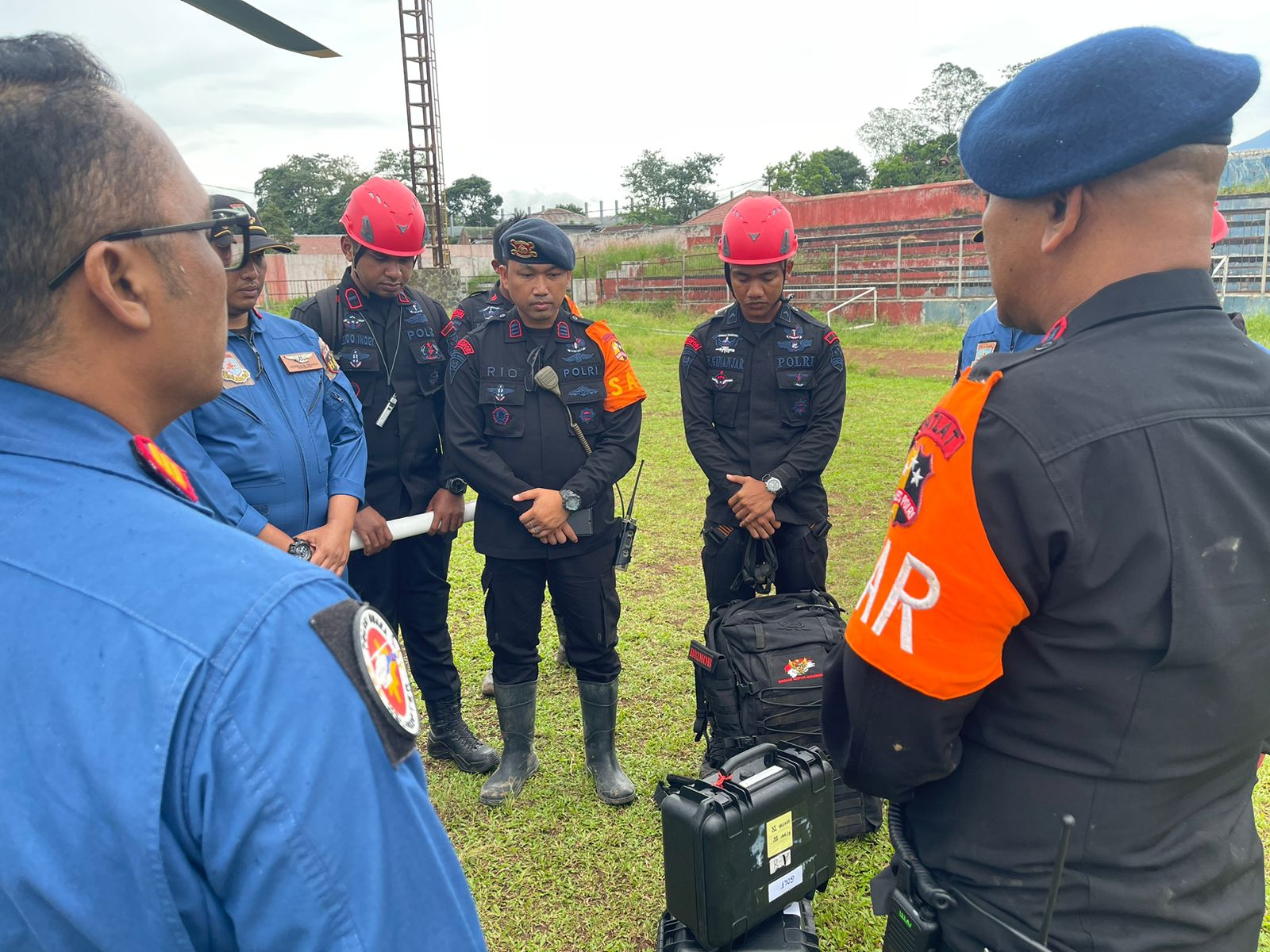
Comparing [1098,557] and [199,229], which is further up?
[199,229]

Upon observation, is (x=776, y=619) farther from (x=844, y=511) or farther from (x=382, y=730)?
(x=844, y=511)

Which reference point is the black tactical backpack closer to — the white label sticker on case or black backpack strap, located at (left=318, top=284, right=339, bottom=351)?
the white label sticker on case

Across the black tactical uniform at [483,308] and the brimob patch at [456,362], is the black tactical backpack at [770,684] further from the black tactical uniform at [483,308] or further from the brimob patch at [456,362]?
the black tactical uniform at [483,308]

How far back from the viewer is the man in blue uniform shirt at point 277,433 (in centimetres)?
254

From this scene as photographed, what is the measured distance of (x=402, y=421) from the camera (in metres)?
3.40

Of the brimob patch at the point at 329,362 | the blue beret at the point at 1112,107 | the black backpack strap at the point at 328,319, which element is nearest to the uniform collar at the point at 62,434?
the blue beret at the point at 1112,107

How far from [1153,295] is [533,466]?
94.7 inches

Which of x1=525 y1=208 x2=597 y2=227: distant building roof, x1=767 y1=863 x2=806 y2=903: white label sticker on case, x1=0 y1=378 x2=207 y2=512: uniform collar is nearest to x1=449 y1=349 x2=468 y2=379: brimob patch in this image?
x1=767 y1=863 x2=806 y2=903: white label sticker on case

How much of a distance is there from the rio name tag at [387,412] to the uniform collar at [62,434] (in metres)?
2.51

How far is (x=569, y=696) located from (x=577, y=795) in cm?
79

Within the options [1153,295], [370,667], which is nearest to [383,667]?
[370,667]

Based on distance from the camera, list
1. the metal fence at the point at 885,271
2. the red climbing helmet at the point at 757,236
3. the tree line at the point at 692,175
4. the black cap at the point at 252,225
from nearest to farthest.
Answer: the black cap at the point at 252,225, the red climbing helmet at the point at 757,236, the metal fence at the point at 885,271, the tree line at the point at 692,175

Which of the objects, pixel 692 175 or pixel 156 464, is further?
pixel 692 175

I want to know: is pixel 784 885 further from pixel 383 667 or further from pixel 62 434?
pixel 62 434
